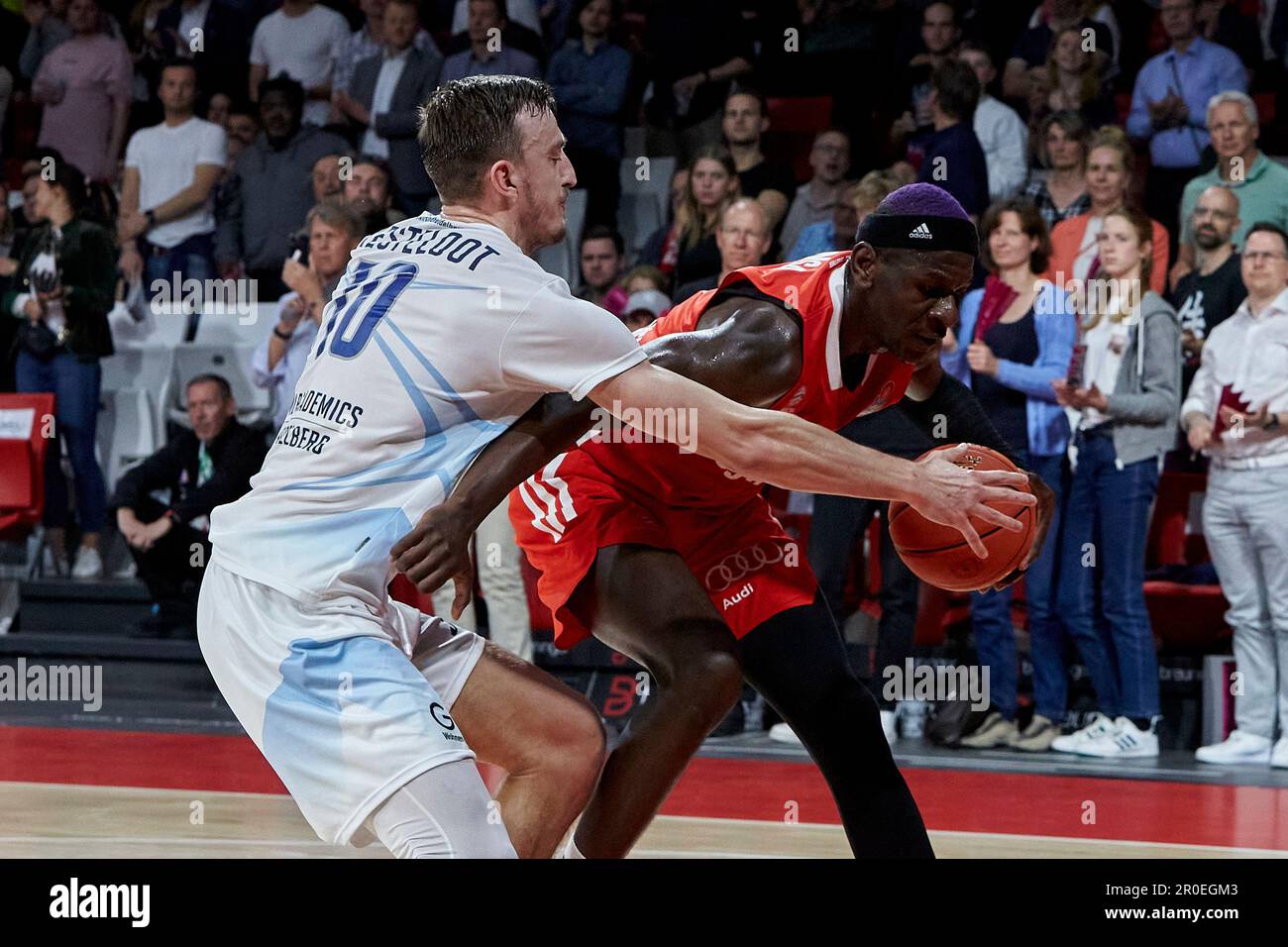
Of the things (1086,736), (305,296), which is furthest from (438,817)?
(305,296)

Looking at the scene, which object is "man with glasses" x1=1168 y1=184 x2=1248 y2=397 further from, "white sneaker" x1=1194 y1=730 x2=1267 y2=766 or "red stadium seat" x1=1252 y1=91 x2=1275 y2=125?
"red stadium seat" x1=1252 y1=91 x2=1275 y2=125

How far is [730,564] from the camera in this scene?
4.04 meters

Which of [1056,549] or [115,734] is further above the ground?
[1056,549]

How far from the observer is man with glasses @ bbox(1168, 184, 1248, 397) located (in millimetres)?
7449

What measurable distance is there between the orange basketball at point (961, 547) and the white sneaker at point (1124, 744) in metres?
3.60

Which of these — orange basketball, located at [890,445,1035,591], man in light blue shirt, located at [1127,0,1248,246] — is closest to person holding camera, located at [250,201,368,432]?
man in light blue shirt, located at [1127,0,1248,246]

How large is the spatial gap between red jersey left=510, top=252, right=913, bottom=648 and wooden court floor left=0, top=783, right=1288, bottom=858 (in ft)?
3.98

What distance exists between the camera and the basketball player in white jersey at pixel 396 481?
9.36 ft

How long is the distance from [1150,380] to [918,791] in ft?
7.14

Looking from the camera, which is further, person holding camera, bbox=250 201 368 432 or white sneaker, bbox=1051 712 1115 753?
person holding camera, bbox=250 201 368 432
